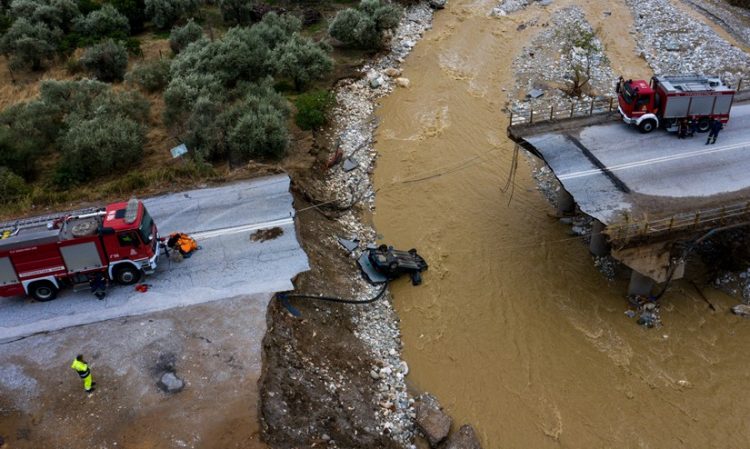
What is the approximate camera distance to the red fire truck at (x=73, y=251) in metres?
16.8

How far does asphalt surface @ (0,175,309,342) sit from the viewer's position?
56.4 feet

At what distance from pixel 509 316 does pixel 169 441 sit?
37.2ft

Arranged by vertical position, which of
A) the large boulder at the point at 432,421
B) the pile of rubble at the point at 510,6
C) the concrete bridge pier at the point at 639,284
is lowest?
the large boulder at the point at 432,421

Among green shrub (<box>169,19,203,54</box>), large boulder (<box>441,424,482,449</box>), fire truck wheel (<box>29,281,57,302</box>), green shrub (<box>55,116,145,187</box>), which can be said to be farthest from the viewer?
green shrub (<box>169,19,203,54</box>)

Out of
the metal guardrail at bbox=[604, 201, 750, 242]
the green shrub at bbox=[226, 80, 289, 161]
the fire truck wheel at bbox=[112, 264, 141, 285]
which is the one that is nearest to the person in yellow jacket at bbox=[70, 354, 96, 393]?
the fire truck wheel at bbox=[112, 264, 141, 285]

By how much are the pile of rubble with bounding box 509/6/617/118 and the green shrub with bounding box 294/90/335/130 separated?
9.65m

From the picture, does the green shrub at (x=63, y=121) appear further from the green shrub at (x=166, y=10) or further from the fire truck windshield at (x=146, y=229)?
the green shrub at (x=166, y=10)

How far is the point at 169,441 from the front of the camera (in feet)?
44.6

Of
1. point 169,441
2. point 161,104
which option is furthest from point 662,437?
point 161,104

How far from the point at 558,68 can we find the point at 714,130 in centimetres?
1398

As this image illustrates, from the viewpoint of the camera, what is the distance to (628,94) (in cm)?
2155

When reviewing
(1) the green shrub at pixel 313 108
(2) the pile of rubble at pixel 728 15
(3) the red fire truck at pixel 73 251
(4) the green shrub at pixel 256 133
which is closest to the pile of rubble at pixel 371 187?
(1) the green shrub at pixel 313 108

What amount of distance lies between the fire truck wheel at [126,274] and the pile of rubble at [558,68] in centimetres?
2022

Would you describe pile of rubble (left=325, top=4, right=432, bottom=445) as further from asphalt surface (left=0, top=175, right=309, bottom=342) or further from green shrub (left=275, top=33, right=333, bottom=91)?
asphalt surface (left=0, top=175, right=309, bottom=342)
